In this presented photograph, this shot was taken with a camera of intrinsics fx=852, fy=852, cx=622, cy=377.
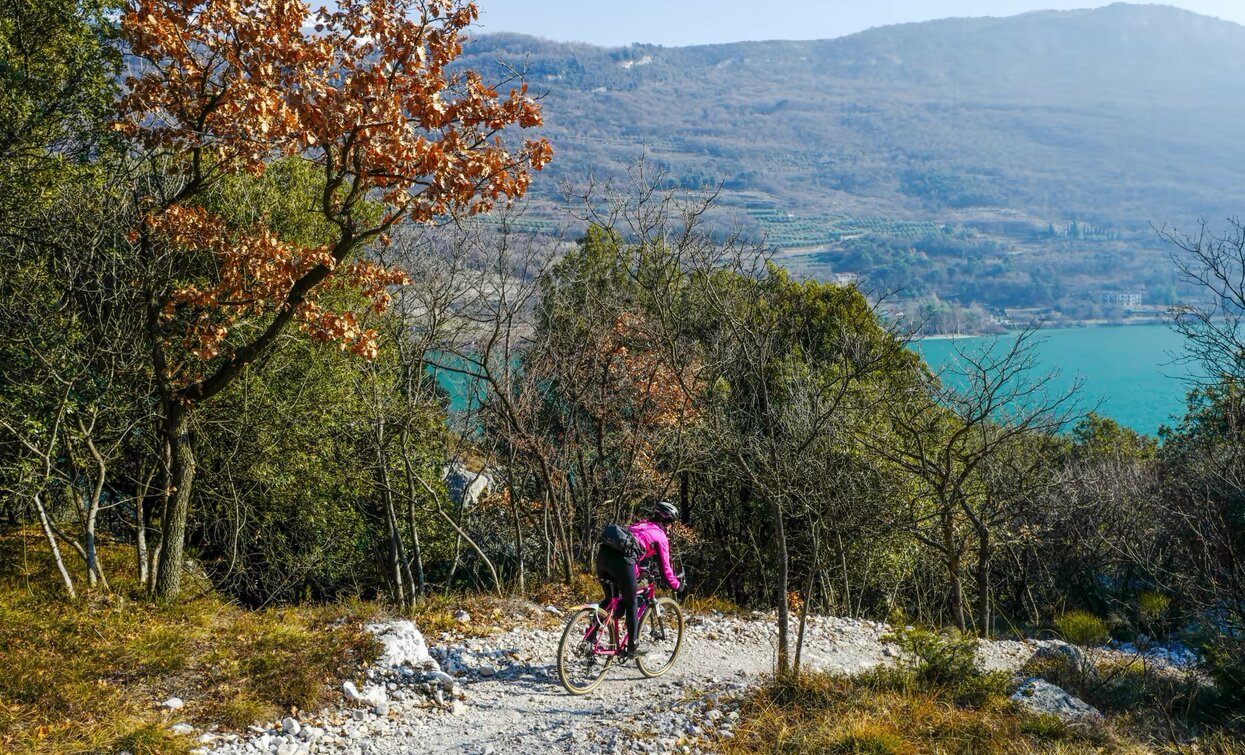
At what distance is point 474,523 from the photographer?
67.8ft

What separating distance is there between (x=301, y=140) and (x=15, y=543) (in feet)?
31.0

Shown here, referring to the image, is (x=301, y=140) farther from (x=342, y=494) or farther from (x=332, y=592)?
(x=332, y=592)

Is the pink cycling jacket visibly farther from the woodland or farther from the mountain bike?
the woodland

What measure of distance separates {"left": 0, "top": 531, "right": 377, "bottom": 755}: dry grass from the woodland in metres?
1.33

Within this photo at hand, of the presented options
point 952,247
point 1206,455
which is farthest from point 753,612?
point 952,247

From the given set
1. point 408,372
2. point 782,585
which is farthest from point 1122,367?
point 782,585

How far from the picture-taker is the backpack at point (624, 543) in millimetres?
8648

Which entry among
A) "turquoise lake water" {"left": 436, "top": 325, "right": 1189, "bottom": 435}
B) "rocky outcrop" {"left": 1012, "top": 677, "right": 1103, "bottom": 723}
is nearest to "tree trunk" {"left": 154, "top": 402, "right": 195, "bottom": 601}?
"rocky outcrop" {"left": 1012, "top": 677, "right": 1103, "bottom": 723}

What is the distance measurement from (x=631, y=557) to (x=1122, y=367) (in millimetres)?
107790

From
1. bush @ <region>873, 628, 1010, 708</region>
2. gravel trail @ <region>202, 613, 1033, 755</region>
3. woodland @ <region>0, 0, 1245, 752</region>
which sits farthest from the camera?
bush @ <region>873, 628, 1010, 708</region>

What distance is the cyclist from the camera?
8719 mm

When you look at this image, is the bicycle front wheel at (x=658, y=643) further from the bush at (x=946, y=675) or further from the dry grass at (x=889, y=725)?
the bush at (x=946, y=675)

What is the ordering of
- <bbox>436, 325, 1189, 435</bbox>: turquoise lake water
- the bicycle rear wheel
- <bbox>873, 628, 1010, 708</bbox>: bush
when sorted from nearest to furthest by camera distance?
the bicycle rear wheel → <bbox>873, 628, 1010, 708</bbox>: bush → <bbox>436, 325, 1189, 435</bbox>: turquoise lake water

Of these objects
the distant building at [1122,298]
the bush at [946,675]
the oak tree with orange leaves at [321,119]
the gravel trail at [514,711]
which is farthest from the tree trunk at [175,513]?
the distant building at [1122,298]
